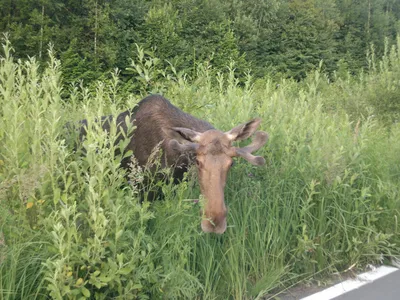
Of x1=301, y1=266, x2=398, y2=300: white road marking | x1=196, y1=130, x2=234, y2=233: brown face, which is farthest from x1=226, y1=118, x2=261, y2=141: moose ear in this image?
x1=301, y1=266, x2=398, y2=300: white road marking

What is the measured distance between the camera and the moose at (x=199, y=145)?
429 centimetres

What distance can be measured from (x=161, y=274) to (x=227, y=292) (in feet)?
2.98

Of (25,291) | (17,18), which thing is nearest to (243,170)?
(25,291)

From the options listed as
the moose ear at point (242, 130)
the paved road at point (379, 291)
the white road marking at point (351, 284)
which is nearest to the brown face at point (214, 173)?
the moose ear at point (242, 130)

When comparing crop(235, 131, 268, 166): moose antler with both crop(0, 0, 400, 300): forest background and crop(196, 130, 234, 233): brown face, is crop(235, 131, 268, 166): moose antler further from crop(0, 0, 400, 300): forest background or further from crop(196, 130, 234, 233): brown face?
crop(0, 0, 400, 300): forest background

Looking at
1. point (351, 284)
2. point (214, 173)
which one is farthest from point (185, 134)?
point (351, 284)

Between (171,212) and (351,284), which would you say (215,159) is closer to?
(171,212)

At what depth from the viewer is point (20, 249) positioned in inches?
135

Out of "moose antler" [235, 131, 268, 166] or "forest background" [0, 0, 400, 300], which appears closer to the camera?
"forest background" [0, 0, 400, 300]

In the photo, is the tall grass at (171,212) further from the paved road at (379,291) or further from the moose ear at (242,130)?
the moose ear at (242,130)

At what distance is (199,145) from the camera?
4695mm

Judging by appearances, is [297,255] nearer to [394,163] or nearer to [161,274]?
[161,274]

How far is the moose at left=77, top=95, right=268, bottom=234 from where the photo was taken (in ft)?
14.1

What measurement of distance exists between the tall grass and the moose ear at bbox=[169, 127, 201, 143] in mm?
438
